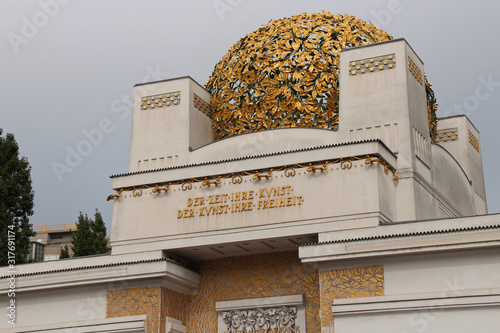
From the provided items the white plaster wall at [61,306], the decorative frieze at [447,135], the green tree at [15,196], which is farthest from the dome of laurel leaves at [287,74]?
the green tree at [15,196]

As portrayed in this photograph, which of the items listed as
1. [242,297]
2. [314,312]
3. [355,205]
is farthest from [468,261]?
[242,297]

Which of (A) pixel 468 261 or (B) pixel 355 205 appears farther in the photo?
(B) pixel 355 205

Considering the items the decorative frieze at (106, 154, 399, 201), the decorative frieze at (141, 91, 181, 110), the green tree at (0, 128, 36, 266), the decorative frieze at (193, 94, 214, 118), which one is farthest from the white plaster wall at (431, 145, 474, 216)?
the green tree at (0, 128, 36, 266)

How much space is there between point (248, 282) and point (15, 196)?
8.04 m

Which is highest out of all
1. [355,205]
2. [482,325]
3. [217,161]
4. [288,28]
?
[288,28]

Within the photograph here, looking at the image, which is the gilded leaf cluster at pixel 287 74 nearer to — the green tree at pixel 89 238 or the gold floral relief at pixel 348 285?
the gold floral relief at pixel 348 285

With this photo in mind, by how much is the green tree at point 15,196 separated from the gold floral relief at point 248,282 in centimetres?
659

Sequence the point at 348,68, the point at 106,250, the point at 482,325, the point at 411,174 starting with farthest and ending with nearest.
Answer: the point at 106,250 < the point at 348,68 < the point at 411,174 < the point at 482,325

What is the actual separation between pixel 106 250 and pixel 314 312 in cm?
1027

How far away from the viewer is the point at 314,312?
41.1 ft

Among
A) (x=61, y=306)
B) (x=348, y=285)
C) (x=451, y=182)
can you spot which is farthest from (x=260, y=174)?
(x=451, y=182)

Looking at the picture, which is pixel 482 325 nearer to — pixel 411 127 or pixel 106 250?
pixel 411 127

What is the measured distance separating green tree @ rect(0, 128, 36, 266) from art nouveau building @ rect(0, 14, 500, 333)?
456 centimetres

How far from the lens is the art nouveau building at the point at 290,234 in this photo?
1138 cm
